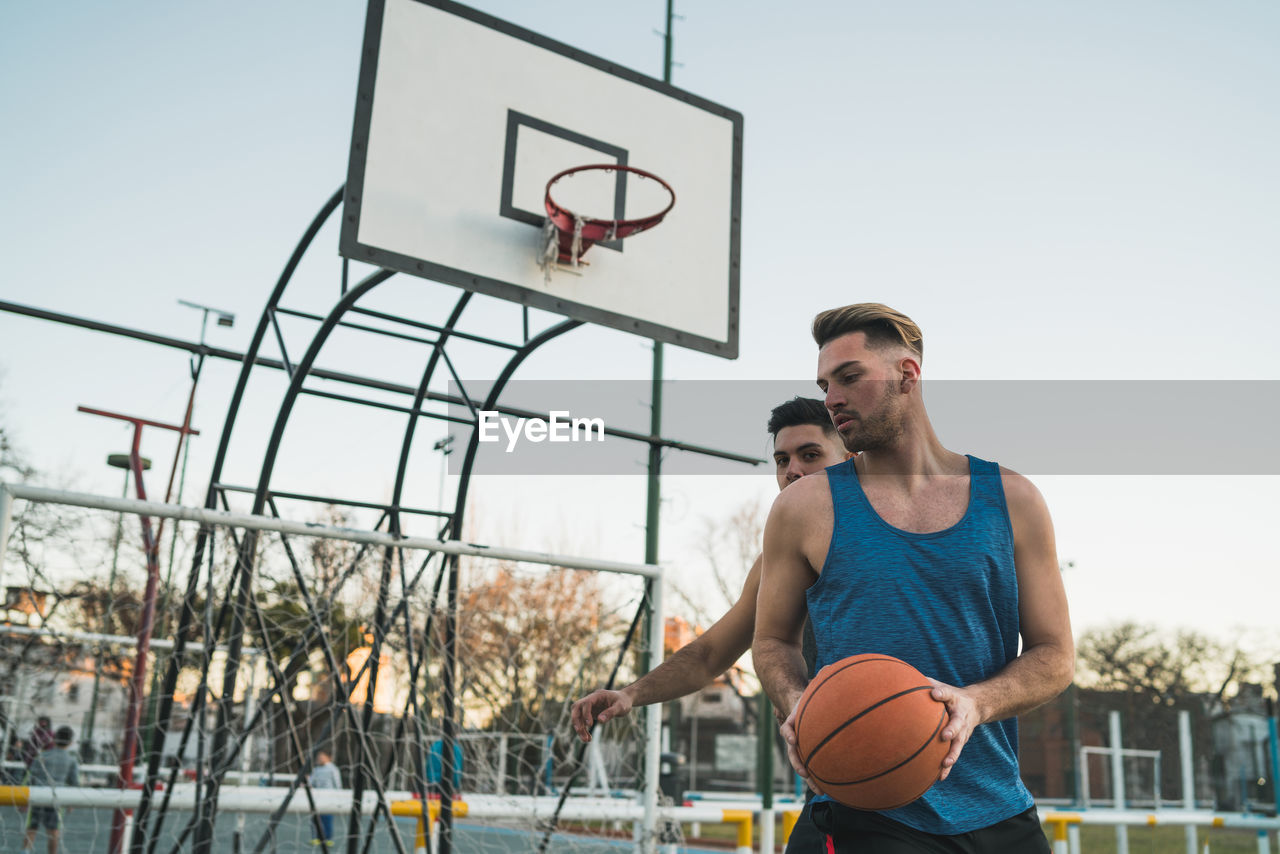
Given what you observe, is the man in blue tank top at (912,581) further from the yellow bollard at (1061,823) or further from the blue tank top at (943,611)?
the yellow bollard at (1061,823)

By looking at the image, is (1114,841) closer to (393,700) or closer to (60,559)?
(393,700)

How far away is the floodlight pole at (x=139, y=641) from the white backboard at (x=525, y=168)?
6.94ft

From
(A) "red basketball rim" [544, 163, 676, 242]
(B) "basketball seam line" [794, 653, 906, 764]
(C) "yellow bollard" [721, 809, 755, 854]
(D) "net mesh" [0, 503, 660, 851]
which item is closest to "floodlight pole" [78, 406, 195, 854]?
(D) "net mesh" [0, 503, 660, 851]

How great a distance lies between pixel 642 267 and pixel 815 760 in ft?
13.6

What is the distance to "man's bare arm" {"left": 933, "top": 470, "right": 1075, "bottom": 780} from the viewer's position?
6.21 ft

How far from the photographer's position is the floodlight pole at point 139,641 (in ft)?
19.2

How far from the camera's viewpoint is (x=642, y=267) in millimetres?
5711

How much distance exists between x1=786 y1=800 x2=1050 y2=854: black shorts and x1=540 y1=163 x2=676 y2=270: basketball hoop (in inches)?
144

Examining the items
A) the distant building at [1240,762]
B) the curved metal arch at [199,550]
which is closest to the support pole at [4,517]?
the curved metal arch at [199,550]

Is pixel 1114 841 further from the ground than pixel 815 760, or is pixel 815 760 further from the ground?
pixel 815 760

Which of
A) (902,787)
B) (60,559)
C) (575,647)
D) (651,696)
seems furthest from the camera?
(575,647)

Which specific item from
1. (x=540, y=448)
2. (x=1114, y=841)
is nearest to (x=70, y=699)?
(x=540, y=448)

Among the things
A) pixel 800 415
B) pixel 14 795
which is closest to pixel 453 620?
pixel 14 795

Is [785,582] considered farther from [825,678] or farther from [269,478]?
[269,478]
